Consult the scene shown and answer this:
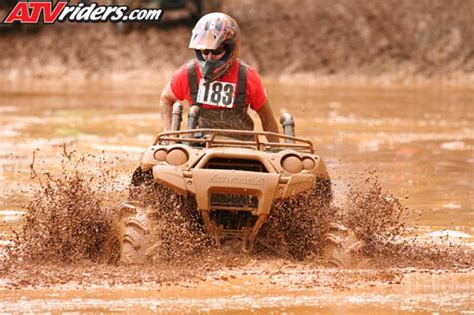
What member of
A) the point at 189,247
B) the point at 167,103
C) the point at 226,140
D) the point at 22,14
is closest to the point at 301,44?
the point at 22,14

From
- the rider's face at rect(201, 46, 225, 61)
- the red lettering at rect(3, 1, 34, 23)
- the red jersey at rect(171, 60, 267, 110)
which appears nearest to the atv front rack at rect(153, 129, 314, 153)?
the red jersey at rect(171, 60, 267, 110)

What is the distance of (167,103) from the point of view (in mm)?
10586

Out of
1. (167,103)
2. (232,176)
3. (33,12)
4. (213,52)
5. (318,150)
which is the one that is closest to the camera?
(232,176)

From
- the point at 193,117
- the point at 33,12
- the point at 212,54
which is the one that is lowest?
the point at 193,117

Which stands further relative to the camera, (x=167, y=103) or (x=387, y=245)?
(x=167, y=103)

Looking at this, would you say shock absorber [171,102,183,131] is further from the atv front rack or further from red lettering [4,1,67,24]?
red lettering [4,1,67,24]

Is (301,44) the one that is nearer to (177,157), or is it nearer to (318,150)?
(318,150)

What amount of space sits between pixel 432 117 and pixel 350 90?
876cm

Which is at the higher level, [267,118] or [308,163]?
[267,118]

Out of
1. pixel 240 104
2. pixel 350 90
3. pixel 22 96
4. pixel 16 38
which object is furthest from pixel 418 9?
pixel 240 104

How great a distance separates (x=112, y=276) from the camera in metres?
8.95

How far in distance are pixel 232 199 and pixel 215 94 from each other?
1267 mm

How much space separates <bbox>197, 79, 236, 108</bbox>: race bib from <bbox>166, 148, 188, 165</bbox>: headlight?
0.95 metres

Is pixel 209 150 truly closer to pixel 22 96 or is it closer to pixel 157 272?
pixel 157 272
